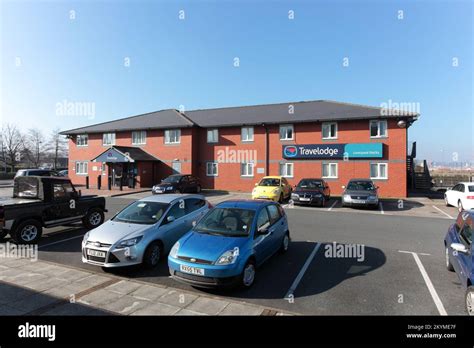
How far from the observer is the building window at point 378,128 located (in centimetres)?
2198

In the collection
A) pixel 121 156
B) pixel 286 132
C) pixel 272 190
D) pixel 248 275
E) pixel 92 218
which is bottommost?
pixel 248 275

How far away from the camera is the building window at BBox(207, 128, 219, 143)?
2770 cm

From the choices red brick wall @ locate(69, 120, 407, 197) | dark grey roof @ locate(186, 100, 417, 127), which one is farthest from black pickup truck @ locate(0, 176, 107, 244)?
dark grey roof @ locate(186, 100, 417, 127)

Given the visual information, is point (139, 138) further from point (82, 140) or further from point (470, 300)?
point (470, 300)

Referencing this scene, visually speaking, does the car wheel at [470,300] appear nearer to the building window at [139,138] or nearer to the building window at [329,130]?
the building window at [329,130]

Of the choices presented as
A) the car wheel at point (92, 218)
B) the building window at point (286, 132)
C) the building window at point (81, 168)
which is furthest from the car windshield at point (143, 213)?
the building window at point (81, 168)

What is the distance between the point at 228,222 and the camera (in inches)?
235

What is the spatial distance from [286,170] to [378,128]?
7.96m

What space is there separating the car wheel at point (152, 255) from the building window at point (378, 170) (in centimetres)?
2002

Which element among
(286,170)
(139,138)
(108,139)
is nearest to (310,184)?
(286,170)

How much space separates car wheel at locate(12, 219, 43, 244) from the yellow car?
11.4 m

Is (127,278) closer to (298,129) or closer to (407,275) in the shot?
(407,275)

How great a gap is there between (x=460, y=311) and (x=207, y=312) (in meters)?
3.90
